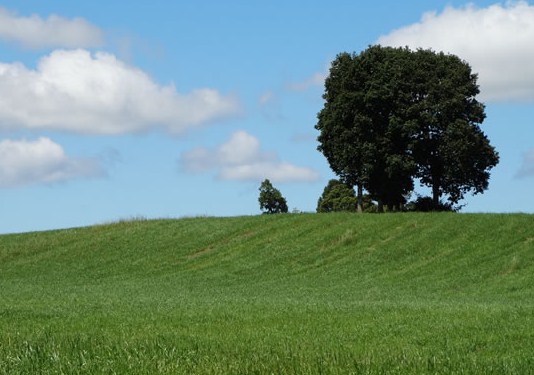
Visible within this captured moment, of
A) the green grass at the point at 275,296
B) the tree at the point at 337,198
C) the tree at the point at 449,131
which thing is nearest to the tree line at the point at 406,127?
the tree at the point at 449,131

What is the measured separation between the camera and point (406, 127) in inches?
2832

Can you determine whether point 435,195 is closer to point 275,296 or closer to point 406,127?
point 406,127

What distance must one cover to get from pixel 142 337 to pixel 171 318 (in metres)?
5.53

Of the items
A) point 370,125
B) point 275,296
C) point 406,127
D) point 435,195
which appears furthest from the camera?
point 435,195

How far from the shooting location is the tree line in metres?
72.6

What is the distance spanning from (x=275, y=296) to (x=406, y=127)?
3807cm

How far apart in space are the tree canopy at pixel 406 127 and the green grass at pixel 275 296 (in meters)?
10.2

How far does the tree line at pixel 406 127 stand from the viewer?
72625 millimetres

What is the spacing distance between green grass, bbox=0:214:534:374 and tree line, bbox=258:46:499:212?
1020 cm

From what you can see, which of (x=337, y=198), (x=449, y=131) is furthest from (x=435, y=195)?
(x=337, y=198)

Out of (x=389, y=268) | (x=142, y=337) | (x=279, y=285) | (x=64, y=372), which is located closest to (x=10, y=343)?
(x=142, y=337)

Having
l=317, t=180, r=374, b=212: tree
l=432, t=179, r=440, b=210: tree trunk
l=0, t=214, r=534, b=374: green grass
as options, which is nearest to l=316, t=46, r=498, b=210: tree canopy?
l=432, t=179, r=440, b=210: tree trunk

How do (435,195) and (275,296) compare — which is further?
(435,195)

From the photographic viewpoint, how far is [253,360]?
13219 mm
